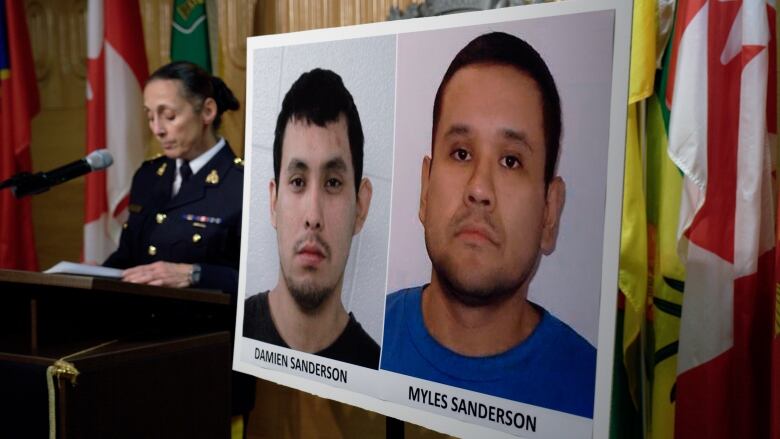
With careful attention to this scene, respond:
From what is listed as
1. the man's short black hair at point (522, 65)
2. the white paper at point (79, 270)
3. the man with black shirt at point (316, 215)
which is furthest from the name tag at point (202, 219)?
the man's short black hair at point (522, 65)

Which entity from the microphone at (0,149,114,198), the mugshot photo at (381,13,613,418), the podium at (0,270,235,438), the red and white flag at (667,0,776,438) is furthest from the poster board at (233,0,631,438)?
the red and white flag at (667,0,776,438)

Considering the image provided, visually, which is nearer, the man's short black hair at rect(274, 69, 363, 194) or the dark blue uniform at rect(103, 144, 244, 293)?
the man's short black hair at rect(274, 69, 363, 194)

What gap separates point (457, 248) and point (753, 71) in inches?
33.2

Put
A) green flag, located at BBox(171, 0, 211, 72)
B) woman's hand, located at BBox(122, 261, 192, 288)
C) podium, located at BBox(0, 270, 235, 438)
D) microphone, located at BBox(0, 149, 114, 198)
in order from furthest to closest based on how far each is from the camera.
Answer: green flag, located at BBox(171, 0, 211, 72) → woman's hand, located at BBox(122, 261, 192, 288) → microphone, located at BBox(0, 149, 114, 198) → podium, located at BBox(0, 270, 235, 438)

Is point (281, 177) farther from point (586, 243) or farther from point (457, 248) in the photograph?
point (586, 243)

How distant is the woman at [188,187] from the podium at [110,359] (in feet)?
1.29

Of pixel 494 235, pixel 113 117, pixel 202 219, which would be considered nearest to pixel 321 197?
pixel 494 235

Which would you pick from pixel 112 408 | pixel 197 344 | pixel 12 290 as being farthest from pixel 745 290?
pixel 12 290

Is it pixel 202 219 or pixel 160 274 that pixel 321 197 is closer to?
pixel 160 274

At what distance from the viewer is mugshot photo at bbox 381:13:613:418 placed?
1.24m

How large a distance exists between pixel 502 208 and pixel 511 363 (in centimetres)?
28

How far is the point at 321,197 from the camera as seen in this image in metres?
1.67

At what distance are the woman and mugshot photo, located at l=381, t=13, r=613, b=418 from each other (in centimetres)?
97

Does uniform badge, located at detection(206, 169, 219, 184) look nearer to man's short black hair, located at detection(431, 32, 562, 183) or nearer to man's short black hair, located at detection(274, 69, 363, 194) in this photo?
man's short black hair, located at detection(274, 69, 363, 194)
